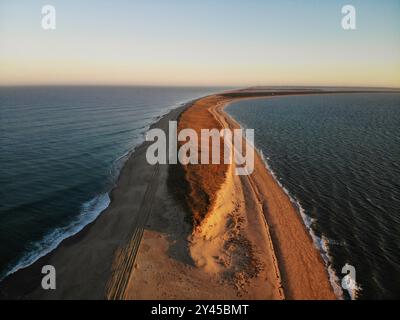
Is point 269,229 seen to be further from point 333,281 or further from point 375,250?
point 375,250

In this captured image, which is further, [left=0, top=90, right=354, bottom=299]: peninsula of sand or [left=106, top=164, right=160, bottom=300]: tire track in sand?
[left=0, top=90, right=354, bottom=299]: peninsula of sand

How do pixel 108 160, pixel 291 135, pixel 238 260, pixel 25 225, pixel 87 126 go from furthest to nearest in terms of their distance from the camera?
1. pixel 87 126
2. pixel 291 135
3. pixel 108 160
4. pixel 25 225
5. pixel 238 260

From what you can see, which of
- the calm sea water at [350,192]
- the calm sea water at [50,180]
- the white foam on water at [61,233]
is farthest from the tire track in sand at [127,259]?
the calm sea water at [350,192]

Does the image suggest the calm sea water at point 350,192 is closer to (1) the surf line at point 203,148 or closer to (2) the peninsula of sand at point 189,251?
(2) the peninsula of sand at point 189,251

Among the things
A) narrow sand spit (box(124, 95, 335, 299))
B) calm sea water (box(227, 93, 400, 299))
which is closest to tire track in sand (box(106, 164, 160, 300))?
narrow sand spit (box(124, 95, 335, 299))

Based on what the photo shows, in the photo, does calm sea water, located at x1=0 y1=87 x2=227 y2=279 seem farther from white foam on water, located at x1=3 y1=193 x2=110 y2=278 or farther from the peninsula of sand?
the peninsula of sand
